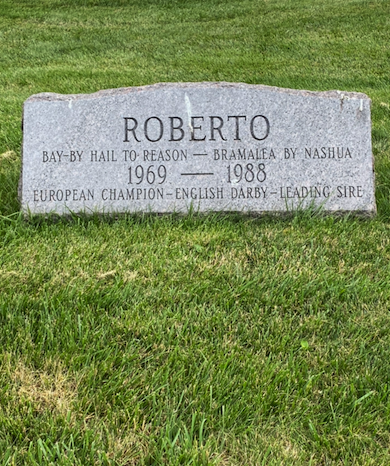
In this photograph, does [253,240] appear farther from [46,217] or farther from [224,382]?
[46,217]

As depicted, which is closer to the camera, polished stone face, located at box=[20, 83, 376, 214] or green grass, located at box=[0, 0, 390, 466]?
green grass, located at box=[0, 0, 390, 466]

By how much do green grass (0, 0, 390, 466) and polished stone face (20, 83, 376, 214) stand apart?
0.55 feet

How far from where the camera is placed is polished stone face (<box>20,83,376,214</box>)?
3115 millimetres

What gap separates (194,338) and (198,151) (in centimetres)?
158

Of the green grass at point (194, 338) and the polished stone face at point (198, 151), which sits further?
the polished stone face at point (198, 151)

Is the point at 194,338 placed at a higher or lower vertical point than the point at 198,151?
lower

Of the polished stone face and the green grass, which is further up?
the polished stone face

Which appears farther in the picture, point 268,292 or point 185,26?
point 185,26

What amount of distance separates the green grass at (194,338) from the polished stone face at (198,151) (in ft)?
0.55

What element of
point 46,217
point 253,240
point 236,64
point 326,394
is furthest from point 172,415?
point 236,64

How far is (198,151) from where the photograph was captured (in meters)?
3.14

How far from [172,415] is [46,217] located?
1.91 metres

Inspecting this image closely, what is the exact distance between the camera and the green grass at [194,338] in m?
1.54

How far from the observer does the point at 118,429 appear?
1551mm
